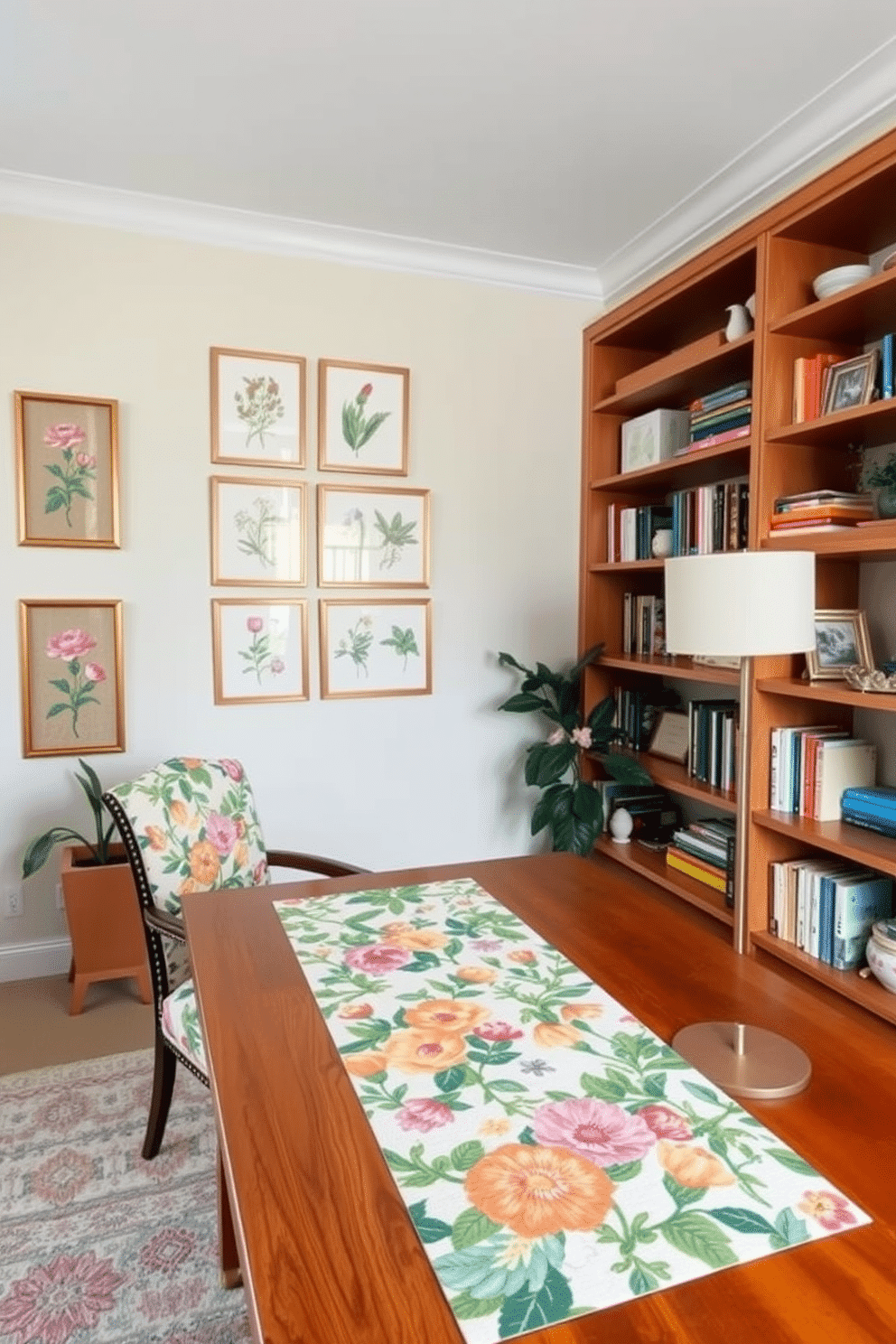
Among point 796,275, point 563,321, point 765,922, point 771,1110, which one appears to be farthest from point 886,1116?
point 563,321

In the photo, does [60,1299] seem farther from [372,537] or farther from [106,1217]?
[372,537]

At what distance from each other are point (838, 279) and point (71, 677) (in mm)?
2538

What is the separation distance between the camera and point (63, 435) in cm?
264

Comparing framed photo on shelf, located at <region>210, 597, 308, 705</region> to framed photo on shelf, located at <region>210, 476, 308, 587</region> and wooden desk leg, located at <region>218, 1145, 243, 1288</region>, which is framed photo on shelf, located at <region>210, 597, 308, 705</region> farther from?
wooden desk leg, located at <region>218, 1145, 243, 1288</region>

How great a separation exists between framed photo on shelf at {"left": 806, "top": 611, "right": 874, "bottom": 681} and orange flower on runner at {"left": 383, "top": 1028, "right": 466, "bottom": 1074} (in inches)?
62.3

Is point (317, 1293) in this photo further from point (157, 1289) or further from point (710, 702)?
point (710, 702)

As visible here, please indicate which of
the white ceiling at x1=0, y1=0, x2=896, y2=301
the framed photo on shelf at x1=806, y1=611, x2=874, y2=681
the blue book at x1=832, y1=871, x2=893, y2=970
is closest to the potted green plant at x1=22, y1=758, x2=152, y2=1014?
the white ceiling at x1=0, y1=0, x2=896, y2=301

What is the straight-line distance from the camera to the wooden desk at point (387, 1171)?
2.20 feet

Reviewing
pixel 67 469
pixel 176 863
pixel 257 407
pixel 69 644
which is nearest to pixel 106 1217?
pixel 176 863

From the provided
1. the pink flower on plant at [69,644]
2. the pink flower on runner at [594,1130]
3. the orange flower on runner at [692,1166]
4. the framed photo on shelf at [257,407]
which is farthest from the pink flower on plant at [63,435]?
the orange flower on runner at [692,1166]

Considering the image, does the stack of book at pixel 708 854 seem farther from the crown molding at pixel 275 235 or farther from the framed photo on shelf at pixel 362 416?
the crown molding at pixel 275 235

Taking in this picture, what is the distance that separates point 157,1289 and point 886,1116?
4.31ft

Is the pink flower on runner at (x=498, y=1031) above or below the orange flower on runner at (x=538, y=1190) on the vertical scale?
above

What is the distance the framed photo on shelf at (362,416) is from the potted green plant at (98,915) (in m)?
1.36
